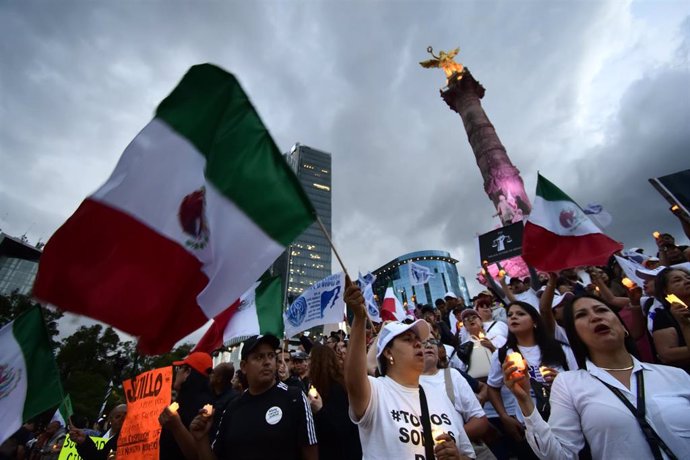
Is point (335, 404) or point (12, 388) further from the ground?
point (12, 388)

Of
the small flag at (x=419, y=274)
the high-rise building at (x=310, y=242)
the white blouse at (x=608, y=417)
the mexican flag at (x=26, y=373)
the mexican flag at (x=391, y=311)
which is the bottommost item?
the white blouse at (x=608, y=417)

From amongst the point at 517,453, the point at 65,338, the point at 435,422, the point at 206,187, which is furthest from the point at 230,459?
the point at 65,338

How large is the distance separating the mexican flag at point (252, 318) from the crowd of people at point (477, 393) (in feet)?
3.55

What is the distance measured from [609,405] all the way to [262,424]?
8.50 ft

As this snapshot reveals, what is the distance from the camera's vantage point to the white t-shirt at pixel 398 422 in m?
2.07

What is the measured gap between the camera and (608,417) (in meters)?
1.97

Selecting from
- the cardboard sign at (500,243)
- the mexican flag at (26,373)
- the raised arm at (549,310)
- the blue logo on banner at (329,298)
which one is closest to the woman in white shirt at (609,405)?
the raised arm at (549,310)

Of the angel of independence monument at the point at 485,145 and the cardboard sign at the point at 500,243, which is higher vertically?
the angel of independence monument at the point at 485,145

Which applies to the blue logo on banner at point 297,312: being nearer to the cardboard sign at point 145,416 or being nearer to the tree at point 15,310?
the cardboard sign at point 145,416

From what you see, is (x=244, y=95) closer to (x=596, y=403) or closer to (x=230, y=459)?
(x=230, y=459)

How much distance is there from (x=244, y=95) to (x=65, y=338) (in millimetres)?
49560

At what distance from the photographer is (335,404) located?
10.6 feet

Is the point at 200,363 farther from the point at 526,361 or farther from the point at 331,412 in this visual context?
the point at 526,361

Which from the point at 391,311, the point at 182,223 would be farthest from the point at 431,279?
the point at 182,223
